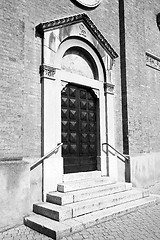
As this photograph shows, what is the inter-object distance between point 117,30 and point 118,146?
4.16m

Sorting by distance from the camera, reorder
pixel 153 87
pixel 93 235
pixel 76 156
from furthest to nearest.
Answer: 1. pixel 153 87
2. pixel 76 156
3. pixel 93 235

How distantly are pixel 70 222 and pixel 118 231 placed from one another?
0.94m

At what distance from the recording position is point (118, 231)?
469cm

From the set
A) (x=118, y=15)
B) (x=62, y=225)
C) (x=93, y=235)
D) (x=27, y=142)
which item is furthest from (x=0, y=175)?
(x=118, y=15)

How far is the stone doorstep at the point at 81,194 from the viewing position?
5418 mm

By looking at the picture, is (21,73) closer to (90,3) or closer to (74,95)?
(74,95)

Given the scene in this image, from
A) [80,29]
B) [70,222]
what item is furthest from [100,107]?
[70,222]

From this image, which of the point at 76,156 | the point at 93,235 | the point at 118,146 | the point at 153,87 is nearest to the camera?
the point at 93,235

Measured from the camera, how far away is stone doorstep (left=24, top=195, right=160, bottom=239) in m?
4.45

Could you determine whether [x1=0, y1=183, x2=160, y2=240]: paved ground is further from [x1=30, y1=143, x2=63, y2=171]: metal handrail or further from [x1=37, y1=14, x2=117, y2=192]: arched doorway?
[x1=37, y1=14, x2=117, y2=192]: arched doorway

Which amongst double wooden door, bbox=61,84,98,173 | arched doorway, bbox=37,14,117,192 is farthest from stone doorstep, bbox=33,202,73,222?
double wooden door, bbox=61,84,98,173

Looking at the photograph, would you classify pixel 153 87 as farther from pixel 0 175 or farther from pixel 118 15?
pixel 0 175

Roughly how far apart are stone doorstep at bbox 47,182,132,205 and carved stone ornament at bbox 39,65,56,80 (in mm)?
2923

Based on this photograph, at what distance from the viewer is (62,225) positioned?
4.62 metres
